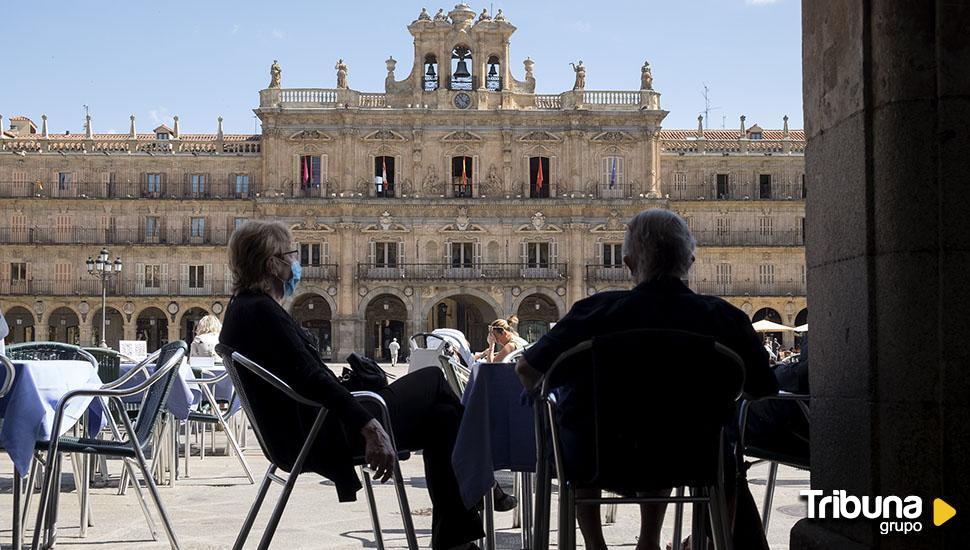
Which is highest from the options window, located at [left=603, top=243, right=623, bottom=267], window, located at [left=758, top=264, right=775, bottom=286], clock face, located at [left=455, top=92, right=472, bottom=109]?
clock face, located at [left=455, top=92, right=472, bottom=109]

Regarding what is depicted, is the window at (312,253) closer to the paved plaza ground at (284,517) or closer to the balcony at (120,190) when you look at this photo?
the balcony at (120,190)

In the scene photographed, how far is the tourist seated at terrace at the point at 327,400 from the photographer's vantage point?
3.86 m

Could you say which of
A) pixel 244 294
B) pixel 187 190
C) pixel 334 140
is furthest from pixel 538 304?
pixel 244 294

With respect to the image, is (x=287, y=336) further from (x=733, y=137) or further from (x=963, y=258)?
(x=733, y=137)

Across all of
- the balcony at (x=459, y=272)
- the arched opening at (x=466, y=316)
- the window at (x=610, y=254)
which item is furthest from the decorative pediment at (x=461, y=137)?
the window at (x=610, y=254)

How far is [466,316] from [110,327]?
14.6 metres

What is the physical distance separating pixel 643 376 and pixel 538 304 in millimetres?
42226

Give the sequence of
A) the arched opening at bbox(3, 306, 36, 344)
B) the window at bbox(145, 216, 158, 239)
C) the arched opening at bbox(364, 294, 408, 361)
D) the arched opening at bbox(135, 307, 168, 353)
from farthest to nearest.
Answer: the arched opening at bbox(135, 307, 168, 353) < the arched opening at bbox(364, 294, 408, 361) < the arched opening at bbox(3, 306, 36, 344) < the window at bbox(145, 216, 158, 239)

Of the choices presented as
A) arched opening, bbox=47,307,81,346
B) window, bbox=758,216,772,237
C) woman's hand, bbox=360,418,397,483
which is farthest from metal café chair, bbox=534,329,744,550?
arched opening, bbox=47,307,81,346

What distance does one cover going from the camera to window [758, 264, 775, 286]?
46031 millimetres

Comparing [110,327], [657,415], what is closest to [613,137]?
[110,327]

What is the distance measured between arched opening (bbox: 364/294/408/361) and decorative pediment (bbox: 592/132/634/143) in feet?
34.0

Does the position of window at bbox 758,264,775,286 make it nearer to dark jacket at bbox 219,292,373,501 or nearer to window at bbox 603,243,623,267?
window at bbox 603,243,623,267

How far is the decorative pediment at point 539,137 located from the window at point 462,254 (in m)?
4.63
